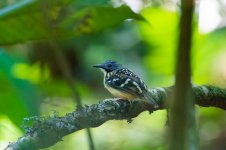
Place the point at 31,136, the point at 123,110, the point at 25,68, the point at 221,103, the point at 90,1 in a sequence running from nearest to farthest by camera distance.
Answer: the point at 31,136, the point at 90,1, the point at 123,110, the point at 221,103, the point at 25,68

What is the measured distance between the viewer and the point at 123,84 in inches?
127

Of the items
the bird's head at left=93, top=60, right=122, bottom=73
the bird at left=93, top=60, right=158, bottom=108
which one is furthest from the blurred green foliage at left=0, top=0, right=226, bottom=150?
the bird's head at left=93, top=60, right=122, bottom=73

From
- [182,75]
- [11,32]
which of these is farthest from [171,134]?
[11,32]

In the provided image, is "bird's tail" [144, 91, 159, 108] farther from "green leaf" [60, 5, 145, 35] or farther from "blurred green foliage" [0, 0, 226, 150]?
"green leaf" [60, 5, 145, 35]

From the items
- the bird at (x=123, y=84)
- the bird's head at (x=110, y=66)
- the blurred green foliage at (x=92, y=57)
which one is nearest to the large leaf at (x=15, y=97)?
the blurred green foliage at (x=92, y=57)

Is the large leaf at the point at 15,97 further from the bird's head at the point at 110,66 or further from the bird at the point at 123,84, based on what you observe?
the bird's head at the point at 110,66

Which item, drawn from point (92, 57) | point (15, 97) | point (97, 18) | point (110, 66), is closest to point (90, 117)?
point (97, 18)

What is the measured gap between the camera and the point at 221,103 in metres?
2.73

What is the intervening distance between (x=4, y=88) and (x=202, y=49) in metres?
2.71

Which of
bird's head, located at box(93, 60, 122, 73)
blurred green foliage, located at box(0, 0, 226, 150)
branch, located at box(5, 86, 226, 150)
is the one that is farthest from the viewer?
bird's head, located at box(93, 60, 122, 73)

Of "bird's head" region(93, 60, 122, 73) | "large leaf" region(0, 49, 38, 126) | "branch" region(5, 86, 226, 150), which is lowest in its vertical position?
"branch" region(5, 86, 226, 150)

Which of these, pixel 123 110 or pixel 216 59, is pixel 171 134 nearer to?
pixel 123 110

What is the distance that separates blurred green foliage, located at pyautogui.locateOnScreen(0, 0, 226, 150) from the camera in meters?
2.14

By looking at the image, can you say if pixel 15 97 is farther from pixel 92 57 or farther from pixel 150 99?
pixel 92 57
